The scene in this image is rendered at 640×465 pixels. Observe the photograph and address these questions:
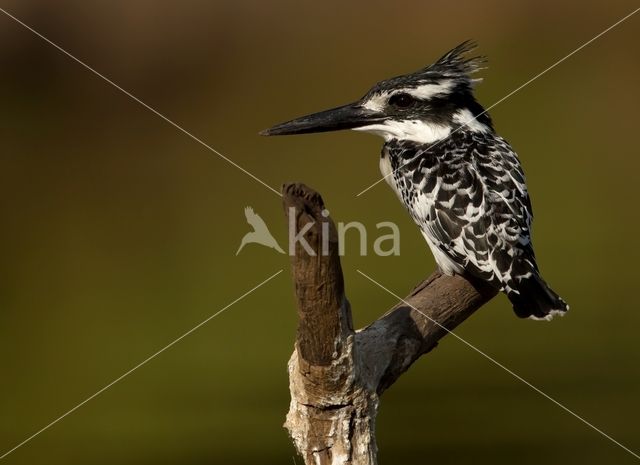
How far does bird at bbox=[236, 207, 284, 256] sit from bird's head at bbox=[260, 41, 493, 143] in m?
1.55

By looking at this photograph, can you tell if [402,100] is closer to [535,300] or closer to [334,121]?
[334,121]

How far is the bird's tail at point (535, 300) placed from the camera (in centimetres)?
253

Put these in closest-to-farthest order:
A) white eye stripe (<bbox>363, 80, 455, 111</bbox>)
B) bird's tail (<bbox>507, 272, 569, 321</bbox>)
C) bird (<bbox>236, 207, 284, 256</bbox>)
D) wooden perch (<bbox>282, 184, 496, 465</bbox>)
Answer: wooden perch (<bbox>282, 184, 496, 465</bbox>) < bird's tail (<bbox>507, 272, 569, 321</bbox>) < white eye stripe (<bbox>363, 80, 455, 111</bbox>) < bird (<bbox>236, 207, 284, 256</bbox>)

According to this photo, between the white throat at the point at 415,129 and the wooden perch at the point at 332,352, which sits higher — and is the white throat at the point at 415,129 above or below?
above

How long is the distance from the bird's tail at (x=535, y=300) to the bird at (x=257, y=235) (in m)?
1.91

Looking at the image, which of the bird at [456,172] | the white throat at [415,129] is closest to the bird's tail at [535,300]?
the bird at [456,172]

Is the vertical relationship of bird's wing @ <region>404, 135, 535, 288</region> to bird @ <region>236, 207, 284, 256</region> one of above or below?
below

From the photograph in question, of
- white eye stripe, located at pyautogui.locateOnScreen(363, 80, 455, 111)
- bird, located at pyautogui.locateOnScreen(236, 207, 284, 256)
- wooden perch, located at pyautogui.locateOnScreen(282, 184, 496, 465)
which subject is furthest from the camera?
bird, located at pyautogui.locateOnScreen(236, 207, 284, 256)

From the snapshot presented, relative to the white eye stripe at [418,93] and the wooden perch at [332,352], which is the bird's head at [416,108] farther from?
the wooden perch at [332,352]

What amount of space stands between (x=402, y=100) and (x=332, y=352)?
107cm

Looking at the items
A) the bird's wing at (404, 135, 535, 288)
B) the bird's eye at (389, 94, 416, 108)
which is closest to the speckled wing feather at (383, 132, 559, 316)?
the bird's wing at (404, 135, 535, 288)

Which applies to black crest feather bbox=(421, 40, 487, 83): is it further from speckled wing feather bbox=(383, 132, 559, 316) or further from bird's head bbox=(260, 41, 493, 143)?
speckled wing feather bbox=(383, 132, 559, 316)

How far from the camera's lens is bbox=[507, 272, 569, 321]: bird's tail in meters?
2.53

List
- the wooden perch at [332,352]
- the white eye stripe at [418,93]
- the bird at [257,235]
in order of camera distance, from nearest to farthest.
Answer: the wooden perch at [332,352] < the white eye stripe at [418,93] < the bird at [257,235]
